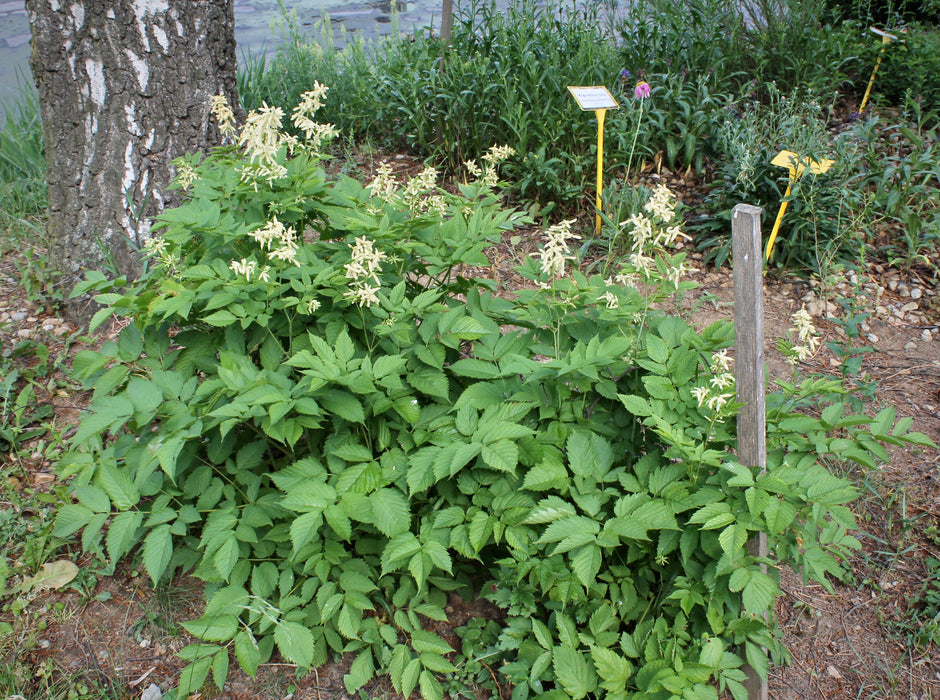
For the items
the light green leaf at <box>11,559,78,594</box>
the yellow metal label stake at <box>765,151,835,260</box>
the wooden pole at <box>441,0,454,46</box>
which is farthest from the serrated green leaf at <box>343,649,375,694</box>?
the wooden pole at <box>441,0,454,46</box>

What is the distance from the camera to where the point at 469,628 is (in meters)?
2.09

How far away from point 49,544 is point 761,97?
16.4 feet

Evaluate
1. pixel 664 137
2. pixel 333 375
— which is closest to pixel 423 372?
pixel 333 375

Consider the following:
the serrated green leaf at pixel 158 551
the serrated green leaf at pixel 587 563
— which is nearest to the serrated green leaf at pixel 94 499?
→ the serrated green leaf at pixel 158 551

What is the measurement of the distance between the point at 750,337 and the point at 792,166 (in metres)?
1.85

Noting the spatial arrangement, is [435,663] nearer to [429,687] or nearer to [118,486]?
[429,687]

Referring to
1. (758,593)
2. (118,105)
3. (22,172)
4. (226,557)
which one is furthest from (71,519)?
(22,172)

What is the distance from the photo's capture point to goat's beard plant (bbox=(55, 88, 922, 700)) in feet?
5.71

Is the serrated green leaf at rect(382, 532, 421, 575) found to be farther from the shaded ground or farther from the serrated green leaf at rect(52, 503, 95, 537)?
the serrated green leaf at rect(52, 503, 95, 537)

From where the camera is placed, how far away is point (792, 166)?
3.14 meters

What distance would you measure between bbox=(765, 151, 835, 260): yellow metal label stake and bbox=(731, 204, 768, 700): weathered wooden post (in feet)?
5.14

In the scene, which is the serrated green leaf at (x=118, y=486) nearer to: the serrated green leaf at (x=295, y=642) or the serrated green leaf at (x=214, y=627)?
the serrated green leaf at (x=214, y=627)

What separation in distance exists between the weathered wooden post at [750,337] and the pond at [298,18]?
276 inches

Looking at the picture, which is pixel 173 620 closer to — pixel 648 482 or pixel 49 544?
pixel 49 544
